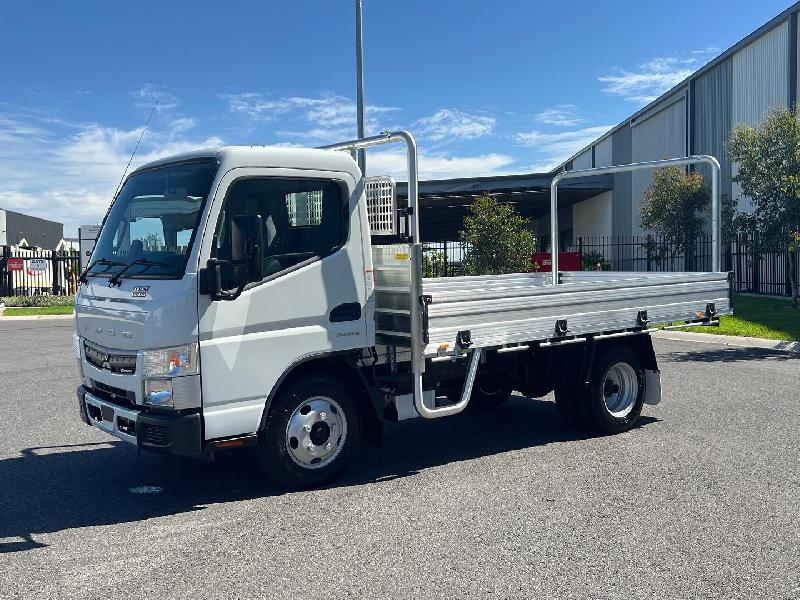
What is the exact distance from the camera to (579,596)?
4.20 metres

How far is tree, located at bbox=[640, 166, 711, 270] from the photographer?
26844 mm

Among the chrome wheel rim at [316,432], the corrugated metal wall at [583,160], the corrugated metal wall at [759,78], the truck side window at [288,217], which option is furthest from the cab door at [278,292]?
the corrugated metal wall at [583,160]

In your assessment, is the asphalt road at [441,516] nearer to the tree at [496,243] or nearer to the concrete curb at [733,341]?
the concrete curb at [733,341]

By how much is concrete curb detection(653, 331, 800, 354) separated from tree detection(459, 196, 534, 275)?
17.5ft

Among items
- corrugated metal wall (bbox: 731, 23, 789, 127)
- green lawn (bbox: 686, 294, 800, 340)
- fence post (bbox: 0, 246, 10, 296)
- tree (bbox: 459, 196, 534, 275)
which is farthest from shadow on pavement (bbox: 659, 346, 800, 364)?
fence post (bbox: 0, 246, 10, 296)

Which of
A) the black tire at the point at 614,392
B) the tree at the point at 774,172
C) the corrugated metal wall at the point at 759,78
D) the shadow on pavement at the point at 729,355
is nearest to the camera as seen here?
the black tire at the point at 614,392

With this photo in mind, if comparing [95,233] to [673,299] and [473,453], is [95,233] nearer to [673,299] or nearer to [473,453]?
[473,453]

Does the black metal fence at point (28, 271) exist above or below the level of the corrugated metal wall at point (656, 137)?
below

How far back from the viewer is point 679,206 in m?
26.9

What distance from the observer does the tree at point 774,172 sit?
58.7 ft

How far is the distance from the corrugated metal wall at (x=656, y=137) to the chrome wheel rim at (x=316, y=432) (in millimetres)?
29666

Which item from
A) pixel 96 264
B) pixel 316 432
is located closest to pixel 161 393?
pixel 316 432

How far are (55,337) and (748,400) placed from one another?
50.9ft

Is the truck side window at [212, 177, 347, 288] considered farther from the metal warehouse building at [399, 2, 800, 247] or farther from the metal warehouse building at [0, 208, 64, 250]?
the metal warehouse building at [0, 208, 64, 250]
